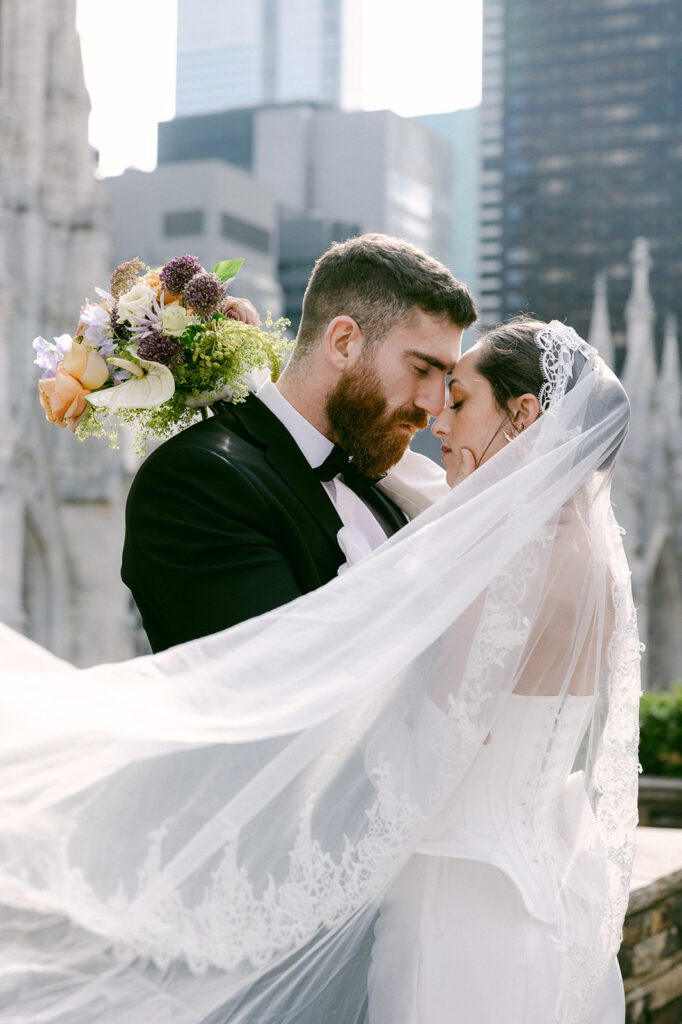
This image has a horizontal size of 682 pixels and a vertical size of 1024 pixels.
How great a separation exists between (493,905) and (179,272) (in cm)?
186

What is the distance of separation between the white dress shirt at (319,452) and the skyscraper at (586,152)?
211ft

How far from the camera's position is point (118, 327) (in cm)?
352

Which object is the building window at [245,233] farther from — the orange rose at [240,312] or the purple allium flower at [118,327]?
the purple allium flower at [118,327]

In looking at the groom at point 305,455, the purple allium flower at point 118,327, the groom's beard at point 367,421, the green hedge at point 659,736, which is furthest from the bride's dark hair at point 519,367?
the green hedge at point 659,736

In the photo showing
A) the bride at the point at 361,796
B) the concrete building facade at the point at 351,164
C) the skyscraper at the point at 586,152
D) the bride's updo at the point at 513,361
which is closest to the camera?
the bride at the point at 361,796

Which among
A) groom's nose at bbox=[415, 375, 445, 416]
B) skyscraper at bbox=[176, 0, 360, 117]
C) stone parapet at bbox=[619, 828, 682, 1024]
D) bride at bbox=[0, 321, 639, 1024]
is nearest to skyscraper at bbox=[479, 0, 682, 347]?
stone parapet at bbox=[619, 828, 682, 1024]

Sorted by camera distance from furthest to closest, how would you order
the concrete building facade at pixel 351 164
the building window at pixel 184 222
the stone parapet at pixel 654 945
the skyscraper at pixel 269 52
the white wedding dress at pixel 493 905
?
the skyscraper at pixel 269 52 → the concrete building facade at pixel 351 164 → the building window at pixel 184 222 → the stone parapet at pixel 654 945 → the white wedding dress at pixel 493 905

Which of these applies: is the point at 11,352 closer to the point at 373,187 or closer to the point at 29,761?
the point at 29,761

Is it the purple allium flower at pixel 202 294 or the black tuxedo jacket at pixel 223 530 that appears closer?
the black tuxedo jacket at pixel 223 530

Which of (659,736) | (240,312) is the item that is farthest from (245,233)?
(240,312)

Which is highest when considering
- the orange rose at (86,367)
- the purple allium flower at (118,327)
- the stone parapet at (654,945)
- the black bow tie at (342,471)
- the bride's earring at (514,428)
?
the purple allium flower at (118,327)

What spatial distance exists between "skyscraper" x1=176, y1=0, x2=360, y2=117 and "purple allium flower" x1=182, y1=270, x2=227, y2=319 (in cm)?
13662

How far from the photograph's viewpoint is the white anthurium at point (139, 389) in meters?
3.39

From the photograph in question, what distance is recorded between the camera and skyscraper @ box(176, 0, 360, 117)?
134m
